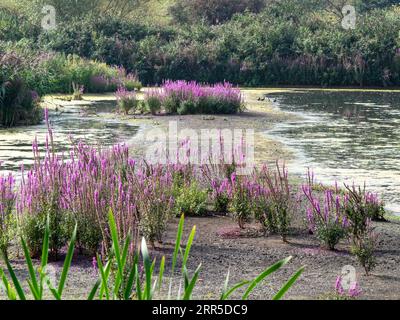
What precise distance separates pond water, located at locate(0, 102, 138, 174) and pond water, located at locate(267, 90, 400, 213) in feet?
13.0

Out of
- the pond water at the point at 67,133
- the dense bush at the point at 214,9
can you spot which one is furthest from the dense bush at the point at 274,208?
the dense bush at the point at 214,9

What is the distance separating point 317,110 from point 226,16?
34.3 m

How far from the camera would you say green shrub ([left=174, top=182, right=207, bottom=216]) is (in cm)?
1151

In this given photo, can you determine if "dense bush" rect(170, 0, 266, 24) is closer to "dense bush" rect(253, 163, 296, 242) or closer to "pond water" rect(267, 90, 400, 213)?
"pond water" rect(267, 90, 400, 213)

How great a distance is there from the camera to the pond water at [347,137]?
15.6 meters

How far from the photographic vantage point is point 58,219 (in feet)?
30.0

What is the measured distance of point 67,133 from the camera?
2248 centimetres

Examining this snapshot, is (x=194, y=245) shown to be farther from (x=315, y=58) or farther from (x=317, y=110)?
(x=315, y=58)

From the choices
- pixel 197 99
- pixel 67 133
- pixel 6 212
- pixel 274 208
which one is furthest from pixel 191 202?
pixel 197 99

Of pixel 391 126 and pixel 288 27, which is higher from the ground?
pixel 288 27

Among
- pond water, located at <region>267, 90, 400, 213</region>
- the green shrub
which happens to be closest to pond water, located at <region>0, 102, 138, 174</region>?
pond water, located at <region>267, 90, 400, 213</region>

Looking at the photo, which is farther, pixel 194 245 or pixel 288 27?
pixel 288 27

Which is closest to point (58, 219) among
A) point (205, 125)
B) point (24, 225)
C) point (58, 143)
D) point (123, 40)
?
point (24, 225)

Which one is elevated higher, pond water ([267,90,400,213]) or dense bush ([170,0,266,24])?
dense bush ([170,0,266,24])
